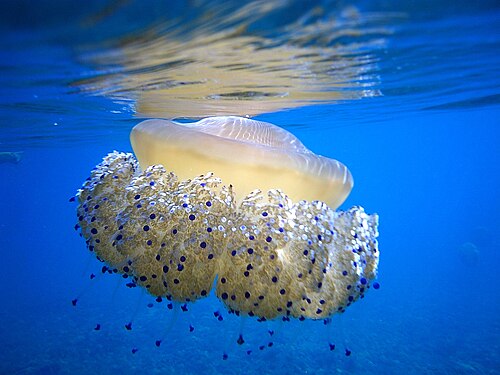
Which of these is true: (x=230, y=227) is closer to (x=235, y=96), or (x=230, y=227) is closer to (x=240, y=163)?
(x=240, y=163)

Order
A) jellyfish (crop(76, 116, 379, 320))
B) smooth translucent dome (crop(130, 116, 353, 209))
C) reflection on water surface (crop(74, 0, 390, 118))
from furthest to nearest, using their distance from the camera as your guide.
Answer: reflection on water surface (crop(74, 0, 390, 118)) < smooth translucent dome (crop(130, 116, 353, 209)) < jellyfish (crop(76, 116, 379, 320))

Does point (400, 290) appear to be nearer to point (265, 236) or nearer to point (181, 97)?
point (181, 97)

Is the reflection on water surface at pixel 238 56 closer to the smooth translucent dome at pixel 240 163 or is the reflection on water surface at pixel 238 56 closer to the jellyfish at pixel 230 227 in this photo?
the smooth translucent dome at pixel 240 163

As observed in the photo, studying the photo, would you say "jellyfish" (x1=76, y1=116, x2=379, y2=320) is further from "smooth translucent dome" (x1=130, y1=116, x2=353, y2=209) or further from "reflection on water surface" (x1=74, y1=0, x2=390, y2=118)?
"reflection on water surface" (x1=74, y1=0, x2=390, y2=118)

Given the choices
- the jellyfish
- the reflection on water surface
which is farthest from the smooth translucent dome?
the reflection on water surface

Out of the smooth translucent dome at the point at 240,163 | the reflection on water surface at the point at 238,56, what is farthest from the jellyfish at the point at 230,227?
the reflection on water surface at the point at 238,56

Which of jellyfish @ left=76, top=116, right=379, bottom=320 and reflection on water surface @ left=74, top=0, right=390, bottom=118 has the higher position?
reflection on water surface @ left=74, top=0, right=390, bottom=118

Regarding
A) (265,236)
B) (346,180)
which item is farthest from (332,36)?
(265,236)

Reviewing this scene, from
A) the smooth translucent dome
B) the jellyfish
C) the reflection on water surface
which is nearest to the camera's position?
the jellyfish

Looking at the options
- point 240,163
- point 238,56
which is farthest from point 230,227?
point 238,56
